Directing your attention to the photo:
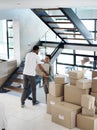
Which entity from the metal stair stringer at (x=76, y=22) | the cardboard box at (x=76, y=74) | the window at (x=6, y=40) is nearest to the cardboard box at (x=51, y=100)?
the cardboard box at (x=76, y=74)

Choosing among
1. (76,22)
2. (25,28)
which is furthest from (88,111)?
(25,28)

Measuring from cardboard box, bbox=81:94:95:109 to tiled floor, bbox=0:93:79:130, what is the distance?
61 cm

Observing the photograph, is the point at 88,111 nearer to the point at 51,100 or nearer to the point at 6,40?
the point at 51,100

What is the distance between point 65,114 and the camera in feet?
14.4

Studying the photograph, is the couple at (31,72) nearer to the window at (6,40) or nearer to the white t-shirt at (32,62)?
the white t-shirt at (32,62)

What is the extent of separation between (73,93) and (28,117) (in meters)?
1.06

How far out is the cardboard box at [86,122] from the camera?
414cm

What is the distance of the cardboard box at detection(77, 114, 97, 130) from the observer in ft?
13.6

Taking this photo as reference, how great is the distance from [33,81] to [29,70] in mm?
269

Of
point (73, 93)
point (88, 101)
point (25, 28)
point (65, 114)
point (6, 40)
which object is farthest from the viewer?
point (6, 40)

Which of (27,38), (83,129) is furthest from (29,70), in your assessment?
(27,38)

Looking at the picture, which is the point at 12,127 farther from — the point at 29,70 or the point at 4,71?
the point at 4,71

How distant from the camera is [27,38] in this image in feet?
25.9

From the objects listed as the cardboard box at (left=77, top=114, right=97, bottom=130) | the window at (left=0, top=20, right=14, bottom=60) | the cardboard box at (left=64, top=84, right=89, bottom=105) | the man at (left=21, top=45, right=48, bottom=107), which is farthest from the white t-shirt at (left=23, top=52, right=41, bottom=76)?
the window at (left=0, top=20, right=14, bottom=60)
